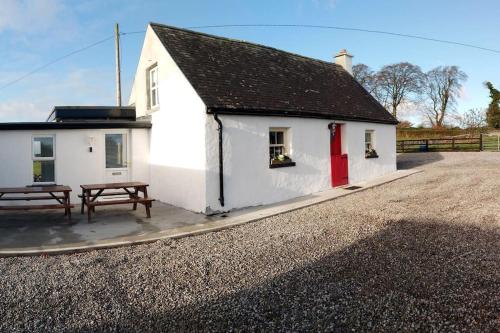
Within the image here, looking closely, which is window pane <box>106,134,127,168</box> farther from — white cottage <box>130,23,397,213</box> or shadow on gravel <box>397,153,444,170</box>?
shadow on gravel <box>397,153,444,170</box>

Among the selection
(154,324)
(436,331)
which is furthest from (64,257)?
(436,331)

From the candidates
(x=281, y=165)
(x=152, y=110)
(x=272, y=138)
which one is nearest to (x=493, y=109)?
(x=272, y=138)

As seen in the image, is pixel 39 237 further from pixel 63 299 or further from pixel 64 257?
pixel 63 299

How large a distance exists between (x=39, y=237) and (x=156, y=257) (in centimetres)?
305

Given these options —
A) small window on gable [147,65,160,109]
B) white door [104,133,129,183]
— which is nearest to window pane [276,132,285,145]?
small window on gable [147,65,160,109]

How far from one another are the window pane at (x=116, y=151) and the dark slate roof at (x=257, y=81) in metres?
3.77

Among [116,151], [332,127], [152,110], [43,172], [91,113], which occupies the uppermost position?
[91,113]

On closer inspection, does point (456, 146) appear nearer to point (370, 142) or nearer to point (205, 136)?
point (370, 142)

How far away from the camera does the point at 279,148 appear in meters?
11.6

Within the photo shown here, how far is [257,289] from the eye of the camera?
4.62 meters

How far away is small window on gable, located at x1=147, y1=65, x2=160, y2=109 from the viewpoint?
12.5 m

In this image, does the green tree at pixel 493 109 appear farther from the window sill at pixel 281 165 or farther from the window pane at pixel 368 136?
the window sill at pixel 281 165

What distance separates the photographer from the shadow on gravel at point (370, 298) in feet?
12.1

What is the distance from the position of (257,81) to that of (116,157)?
18.4ft
